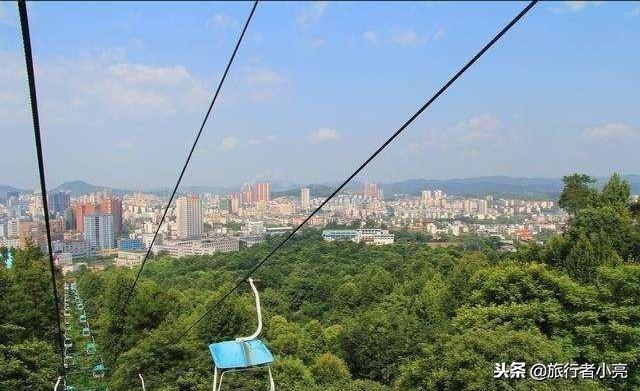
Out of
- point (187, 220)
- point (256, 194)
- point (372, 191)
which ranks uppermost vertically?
point (372, 191)

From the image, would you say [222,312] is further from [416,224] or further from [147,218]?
[147,218]

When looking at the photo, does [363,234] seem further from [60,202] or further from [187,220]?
[60,202]

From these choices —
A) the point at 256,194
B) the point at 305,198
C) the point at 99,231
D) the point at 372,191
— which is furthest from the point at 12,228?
the point at 372,191

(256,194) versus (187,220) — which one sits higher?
(256,194)

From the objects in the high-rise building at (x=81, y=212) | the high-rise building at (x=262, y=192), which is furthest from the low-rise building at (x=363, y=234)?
the high-rise building at (x=262, y=192)

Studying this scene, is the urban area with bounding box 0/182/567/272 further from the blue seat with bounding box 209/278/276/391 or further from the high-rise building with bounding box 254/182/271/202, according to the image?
the blue seat with bounding box 209/278/276/391

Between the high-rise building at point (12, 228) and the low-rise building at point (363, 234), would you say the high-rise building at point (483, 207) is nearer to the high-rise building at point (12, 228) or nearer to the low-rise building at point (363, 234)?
the low-rise building at point (363, 234)

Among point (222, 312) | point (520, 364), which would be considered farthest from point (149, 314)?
point (520, 364)
